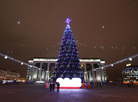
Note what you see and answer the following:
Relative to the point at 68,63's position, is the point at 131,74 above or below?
below

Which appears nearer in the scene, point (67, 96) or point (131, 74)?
point (67, 96)

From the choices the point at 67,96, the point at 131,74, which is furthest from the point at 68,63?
the point at 131,74

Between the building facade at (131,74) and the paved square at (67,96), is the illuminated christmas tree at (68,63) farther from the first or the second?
the building facade at (131,74)

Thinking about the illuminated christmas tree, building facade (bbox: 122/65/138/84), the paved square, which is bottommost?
building facade (bbox: 122/65/138/84)

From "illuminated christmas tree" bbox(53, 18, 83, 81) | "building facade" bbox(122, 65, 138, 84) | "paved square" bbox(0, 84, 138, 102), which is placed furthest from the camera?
"building facade" bbox(122, 65, 138, 84)

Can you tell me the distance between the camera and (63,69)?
22.4m

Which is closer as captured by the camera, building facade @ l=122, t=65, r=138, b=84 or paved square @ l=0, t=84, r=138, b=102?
paved square @ l=0, t=84, r=138, b=102

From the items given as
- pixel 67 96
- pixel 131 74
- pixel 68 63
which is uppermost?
pixel 68 63

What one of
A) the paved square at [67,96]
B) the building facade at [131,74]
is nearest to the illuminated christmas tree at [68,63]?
the paved square at [67,96]

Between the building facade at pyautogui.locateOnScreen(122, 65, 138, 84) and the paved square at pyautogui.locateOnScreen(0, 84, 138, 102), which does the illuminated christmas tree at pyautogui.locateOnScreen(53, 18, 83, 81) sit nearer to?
the paved square at pyautogui.locateOnScreen(0, 84, 138, 102)

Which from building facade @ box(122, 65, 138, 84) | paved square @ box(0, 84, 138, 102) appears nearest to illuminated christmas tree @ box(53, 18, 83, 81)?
paved square @ box(0, 84, 138, 102)

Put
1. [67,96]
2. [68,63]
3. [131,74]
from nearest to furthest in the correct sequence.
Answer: [67,96]
[68,63]
[131,74]

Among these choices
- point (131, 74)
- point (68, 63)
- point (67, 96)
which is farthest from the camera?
point (131, 74)

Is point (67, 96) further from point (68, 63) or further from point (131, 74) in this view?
point (131, 74)
